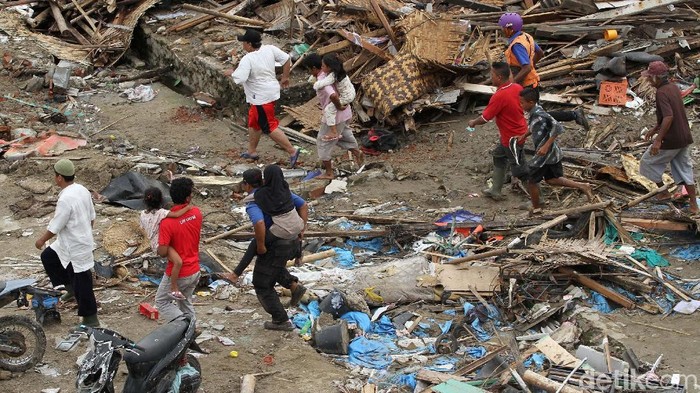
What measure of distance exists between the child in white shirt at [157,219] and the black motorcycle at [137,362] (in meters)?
0.83

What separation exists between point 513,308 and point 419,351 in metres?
1.10

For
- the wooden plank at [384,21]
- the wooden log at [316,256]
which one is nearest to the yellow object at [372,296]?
the wooden log at [316,256]

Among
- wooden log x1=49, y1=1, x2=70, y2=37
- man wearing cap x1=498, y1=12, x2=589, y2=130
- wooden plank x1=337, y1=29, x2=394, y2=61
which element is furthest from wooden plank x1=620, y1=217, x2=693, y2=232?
wooden log x1=49, y1=1, x2=70, y2=37

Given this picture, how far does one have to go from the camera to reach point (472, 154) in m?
12.1

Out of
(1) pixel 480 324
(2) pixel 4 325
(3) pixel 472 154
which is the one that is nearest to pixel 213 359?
(2) pixel 4 325

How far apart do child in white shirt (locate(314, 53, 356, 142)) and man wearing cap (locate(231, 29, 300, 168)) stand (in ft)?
3.04

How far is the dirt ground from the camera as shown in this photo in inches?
276

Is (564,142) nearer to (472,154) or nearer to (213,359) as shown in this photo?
(472,154)

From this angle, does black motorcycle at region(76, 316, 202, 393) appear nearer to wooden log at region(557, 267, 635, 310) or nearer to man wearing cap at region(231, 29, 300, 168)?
wooden log at region(557, 267, 635, 310)

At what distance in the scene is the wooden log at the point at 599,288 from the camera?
7.91 metres

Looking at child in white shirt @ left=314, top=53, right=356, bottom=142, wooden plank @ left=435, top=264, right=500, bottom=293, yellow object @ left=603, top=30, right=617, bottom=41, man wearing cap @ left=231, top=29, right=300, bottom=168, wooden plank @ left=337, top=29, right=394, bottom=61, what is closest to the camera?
wooden plank @ left=435, top=264, right=500, bottom=293

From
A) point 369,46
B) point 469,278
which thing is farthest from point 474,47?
point 469,278

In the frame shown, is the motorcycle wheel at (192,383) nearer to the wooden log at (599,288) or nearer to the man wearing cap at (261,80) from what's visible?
the wooden log at (599,288)

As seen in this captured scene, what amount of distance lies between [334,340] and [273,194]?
53.4 inches
